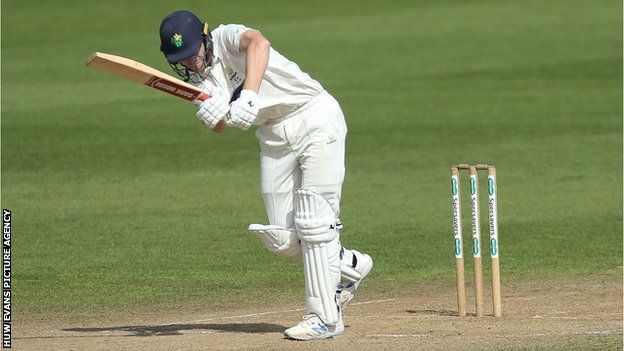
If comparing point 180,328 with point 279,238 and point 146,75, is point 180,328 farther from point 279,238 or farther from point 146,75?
point 146,75

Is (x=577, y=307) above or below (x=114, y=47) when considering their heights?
below

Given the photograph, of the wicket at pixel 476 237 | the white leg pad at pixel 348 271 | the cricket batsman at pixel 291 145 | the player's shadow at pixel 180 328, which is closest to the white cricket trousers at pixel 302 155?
the cricket batsman at pixel 291 145

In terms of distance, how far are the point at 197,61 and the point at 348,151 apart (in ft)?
31.6

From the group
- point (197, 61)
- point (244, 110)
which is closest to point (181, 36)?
point (197, 61)

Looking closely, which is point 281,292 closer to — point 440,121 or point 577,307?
point 577,307

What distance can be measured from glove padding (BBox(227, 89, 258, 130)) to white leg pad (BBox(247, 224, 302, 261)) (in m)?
0.61

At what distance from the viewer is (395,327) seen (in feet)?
24.8

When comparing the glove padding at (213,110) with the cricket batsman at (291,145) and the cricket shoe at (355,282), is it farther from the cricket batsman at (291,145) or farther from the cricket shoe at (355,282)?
the cricket shoe at (355,282)

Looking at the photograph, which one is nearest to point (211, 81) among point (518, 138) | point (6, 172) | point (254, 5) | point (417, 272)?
point (417, 272)

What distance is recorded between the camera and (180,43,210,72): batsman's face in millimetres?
7043

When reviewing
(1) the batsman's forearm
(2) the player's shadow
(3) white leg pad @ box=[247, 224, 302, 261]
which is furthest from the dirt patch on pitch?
(1) the batsman's forearm

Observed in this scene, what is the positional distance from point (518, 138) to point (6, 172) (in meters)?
6.40

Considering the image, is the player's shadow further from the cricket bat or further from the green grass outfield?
the cricket bat

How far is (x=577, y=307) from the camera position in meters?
8.27
